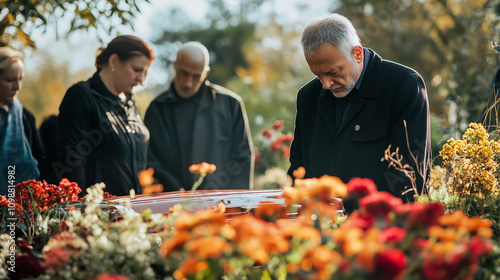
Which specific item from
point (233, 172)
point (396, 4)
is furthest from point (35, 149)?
point (396, 4)

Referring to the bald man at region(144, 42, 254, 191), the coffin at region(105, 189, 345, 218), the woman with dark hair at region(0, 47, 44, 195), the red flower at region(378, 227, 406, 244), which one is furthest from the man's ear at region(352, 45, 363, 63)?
the woman with dark hair at region(0, 47, 44, 195)

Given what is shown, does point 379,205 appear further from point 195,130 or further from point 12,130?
point 195,130

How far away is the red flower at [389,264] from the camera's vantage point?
4.49 feet

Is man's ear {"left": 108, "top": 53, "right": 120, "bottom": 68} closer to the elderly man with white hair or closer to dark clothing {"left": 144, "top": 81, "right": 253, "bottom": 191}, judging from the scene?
dark clothing {"left": 144, "top": 81, "right": 253, "bottom": 191}

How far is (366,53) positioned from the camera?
324 centimetres

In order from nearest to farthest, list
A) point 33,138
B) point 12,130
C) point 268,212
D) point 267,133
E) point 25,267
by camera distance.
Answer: point 268,212
point 25,267
point 12,130
point 33,138
point 267,133

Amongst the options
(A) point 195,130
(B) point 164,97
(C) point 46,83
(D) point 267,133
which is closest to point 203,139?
(A) point 195,130

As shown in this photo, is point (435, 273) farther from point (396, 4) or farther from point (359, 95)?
point (396, 4)

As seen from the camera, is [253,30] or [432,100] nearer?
[432,100]

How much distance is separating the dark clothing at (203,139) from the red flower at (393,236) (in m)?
3.46

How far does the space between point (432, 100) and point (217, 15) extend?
51.9 ft

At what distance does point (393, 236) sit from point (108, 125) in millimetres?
2897

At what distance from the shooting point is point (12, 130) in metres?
4.20

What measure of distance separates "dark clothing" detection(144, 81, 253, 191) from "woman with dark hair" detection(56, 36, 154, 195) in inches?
31.0
